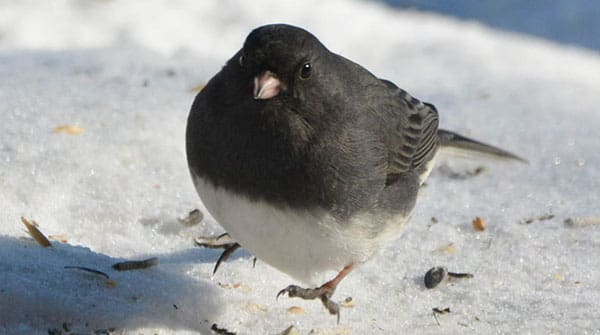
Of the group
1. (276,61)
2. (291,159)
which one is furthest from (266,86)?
(291,159)

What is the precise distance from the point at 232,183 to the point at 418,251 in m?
1.13

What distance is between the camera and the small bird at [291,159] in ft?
9.11

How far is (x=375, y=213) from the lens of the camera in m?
3.03

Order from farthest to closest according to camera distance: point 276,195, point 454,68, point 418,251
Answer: point 454,68 < point 418,251 < point 276,195

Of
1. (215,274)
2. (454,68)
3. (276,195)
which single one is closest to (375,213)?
(276,195)

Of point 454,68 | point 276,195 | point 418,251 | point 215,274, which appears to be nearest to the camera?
point 276,195

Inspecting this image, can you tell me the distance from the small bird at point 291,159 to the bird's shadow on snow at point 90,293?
0.29 m

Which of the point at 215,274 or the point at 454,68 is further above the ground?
the point at 215,274

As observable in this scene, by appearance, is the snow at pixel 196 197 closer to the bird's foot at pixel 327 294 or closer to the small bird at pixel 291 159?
the bird's foot at pixel 327 294

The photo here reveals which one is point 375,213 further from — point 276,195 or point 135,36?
point 135,36

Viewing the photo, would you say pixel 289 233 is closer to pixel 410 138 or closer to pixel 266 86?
pixel 266 86

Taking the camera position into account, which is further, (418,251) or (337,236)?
(418,251)

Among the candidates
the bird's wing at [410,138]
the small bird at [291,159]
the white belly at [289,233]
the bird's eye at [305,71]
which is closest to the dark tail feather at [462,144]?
the bird's wing at [410,138]

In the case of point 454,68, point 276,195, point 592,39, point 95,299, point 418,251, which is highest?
point 276,195
